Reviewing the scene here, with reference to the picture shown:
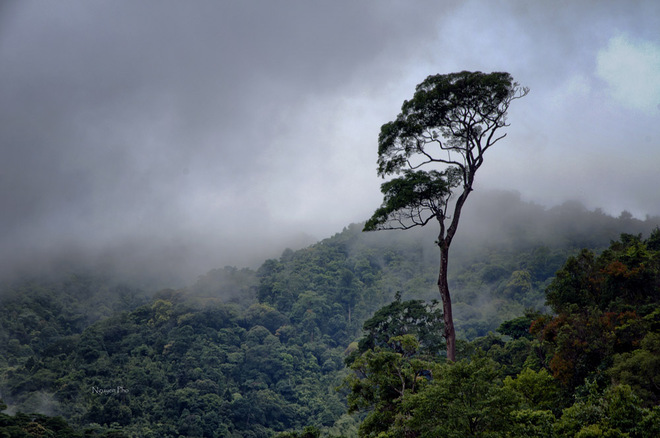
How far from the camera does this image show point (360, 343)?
43.2 meters

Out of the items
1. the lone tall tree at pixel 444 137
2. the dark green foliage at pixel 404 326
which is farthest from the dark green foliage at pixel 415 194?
the dark green foliage at pixel 404 326

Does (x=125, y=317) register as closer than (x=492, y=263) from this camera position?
Yes

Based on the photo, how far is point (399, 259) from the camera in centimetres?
12438

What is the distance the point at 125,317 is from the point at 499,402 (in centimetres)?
7957

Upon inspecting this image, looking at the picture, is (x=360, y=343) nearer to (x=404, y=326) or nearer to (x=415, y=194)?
(x=404, y=326)

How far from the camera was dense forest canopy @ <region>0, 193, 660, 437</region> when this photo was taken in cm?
1359

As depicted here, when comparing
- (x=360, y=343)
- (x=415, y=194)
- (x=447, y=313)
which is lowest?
(x=360, y=343)

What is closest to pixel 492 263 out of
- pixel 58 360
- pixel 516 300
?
pixel 516 300

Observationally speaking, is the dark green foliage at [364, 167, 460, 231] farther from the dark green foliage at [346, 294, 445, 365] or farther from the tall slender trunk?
the dark green foliage at [346, 294, 445, 365]

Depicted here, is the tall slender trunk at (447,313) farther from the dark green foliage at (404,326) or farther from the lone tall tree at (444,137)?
the dark green foliage at (404,326)

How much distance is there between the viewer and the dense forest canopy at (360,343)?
13586 mm

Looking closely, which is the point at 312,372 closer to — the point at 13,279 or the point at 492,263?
the point at 492,263

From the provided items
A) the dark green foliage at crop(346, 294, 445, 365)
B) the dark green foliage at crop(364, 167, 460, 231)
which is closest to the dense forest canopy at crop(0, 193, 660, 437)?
the dark green foliage at crop(346, 294, 445, 365)

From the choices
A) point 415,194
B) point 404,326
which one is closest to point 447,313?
point 415,194
